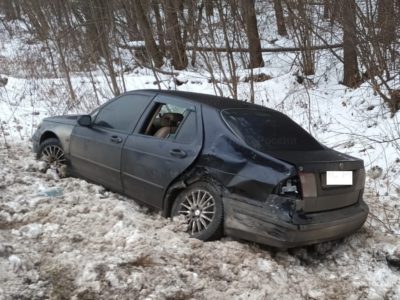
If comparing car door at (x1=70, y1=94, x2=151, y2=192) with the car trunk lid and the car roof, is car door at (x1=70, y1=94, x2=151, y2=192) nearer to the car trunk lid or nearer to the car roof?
the car roof

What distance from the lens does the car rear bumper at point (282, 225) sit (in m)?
3.99

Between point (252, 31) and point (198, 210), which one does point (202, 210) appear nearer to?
point (198, 210)

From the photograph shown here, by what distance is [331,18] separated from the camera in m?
9.23

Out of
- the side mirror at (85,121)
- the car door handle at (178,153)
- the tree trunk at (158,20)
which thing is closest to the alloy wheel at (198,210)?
the car door handle at (178,153)

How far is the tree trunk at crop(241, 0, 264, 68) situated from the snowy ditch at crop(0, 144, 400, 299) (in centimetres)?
592

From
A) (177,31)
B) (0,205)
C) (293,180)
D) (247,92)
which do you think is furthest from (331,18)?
(0,205)

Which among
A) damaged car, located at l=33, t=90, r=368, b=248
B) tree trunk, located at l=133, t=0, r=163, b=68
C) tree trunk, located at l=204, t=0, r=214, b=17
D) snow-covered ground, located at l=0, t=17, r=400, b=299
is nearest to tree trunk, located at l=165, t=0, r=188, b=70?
tree trunk, located at l=133, t=0, r=163, b=68

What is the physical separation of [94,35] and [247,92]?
4.09 m

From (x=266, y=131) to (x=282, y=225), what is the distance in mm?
1106

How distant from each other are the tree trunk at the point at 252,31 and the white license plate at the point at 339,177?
5834 mm

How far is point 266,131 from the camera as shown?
4691mm

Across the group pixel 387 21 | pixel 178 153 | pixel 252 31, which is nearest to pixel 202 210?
pixel 178 153

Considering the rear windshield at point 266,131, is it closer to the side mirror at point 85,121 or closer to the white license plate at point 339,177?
the white license plate at point 339,177

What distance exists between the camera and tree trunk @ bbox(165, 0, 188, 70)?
11016 millimetres
